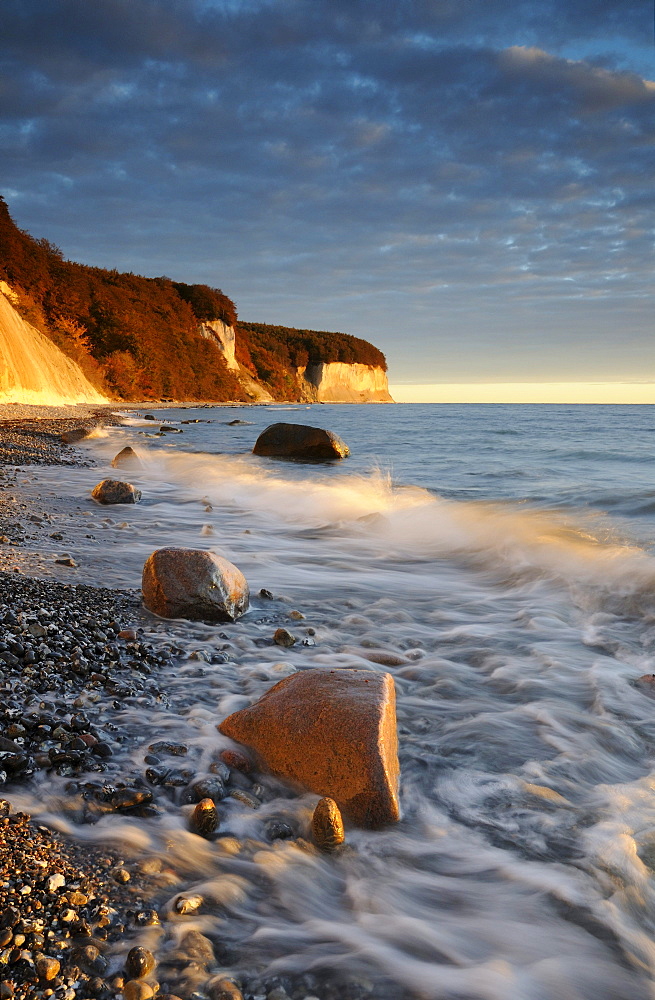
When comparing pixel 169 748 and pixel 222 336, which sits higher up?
pixel 222 336

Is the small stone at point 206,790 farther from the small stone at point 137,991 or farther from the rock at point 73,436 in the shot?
the rock at point 73,436

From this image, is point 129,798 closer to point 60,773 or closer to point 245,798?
point 60,773

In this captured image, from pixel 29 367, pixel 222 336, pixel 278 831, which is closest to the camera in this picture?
pixel 278 831

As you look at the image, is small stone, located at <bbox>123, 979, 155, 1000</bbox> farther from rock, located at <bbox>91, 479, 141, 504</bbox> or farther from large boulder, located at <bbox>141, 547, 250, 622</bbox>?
rock, located at <bbox>91, 479, 141, 504</bbox>

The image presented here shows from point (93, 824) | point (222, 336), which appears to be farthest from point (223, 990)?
point (222, 336)

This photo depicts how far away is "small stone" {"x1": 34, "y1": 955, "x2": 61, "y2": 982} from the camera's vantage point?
1.41 metres

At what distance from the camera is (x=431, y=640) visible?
420 centimetres

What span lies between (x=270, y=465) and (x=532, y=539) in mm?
8796

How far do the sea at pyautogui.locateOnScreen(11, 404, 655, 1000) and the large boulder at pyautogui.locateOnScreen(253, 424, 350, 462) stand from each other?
28.8ft

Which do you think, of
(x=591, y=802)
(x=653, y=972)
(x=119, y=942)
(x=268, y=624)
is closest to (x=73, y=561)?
(x=268, y=624)

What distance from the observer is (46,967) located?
55.8 inches

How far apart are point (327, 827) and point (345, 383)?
9958 cm

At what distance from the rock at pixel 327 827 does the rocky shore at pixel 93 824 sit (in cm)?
5

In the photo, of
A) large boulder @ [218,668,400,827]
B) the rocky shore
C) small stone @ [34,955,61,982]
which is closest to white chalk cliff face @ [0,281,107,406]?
the rocky shore
